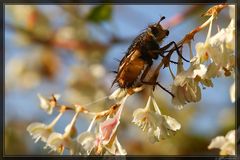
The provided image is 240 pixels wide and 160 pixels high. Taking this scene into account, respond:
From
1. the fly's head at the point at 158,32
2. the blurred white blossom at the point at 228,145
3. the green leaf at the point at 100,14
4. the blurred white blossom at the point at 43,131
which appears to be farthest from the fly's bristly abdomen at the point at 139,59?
the green leaf at the point at 100,14

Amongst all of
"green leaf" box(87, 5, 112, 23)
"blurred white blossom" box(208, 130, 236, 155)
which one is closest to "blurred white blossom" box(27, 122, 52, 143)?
"blurred white blossom" box(208, 130, 236, 155)

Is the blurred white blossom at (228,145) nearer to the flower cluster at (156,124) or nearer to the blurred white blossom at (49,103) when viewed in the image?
the flower cluster at (156,124)

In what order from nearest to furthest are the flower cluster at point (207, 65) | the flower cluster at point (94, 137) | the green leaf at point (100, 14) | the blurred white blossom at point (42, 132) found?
the flower cluster at point (207, 65) → the flower cluster at point (94, 137) → the blurred white blossom at point (42, 132) → the green leaf at point (100, 14)

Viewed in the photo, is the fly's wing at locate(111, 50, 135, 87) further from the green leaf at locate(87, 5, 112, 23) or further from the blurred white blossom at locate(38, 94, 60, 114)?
the green leaf at locate(87, 5, 112, 23)

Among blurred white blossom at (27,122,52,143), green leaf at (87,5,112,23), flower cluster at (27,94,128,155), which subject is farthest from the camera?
green leaf at (87,5,112,23)

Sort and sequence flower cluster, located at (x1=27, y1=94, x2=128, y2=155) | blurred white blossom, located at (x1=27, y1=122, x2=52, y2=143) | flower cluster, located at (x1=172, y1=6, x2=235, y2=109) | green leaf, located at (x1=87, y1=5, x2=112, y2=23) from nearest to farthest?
1. flower cluster, located at (x1=172, y1=6, x2=235, y2=109)
2. flower cluster, located at (x1=27, y1=94, x2=128, y2=155)
3. blurred white blossom, located at (x1=27, y1=122, x2=52, y2=143)
4. green leaf, located at (x1=87, y1=5, x2=112, y2=23)

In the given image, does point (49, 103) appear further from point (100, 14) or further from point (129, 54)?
point (100, 14)
